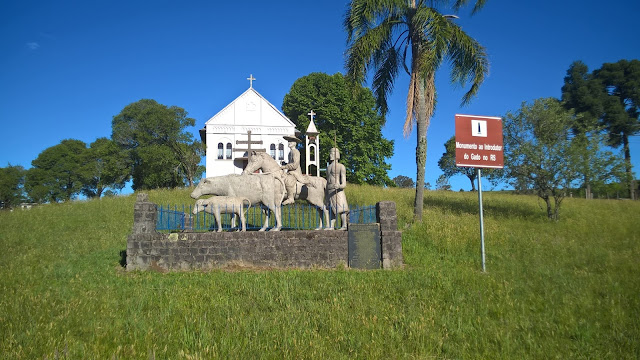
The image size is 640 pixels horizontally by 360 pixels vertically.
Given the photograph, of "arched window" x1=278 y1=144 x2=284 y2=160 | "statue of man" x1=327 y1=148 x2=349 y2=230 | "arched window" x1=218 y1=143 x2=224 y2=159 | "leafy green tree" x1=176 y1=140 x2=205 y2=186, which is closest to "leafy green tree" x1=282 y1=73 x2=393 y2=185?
"arched window" x1=278 y1=144 x2=284 y2=160

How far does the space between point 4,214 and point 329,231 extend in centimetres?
1654

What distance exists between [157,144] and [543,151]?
3090cm

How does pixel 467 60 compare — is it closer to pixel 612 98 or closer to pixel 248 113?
pixel 248 113

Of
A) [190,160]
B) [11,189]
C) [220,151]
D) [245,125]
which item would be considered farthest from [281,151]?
[11,189]

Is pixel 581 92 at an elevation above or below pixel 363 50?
above

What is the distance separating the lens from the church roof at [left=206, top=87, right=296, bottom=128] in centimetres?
3194

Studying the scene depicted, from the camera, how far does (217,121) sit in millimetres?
31719

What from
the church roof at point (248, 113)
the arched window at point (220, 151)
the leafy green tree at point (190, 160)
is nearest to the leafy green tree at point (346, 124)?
the church roof at point (248, 113)

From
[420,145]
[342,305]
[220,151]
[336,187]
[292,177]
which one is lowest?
[342,305]

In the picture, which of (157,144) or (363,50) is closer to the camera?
(363,50)

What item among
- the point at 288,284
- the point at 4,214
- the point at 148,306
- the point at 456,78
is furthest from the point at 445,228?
the point at 4,214

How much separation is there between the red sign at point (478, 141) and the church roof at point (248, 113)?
76.0ft

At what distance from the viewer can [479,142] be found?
9.83 metres

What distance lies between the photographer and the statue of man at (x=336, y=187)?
1045 centimetres
